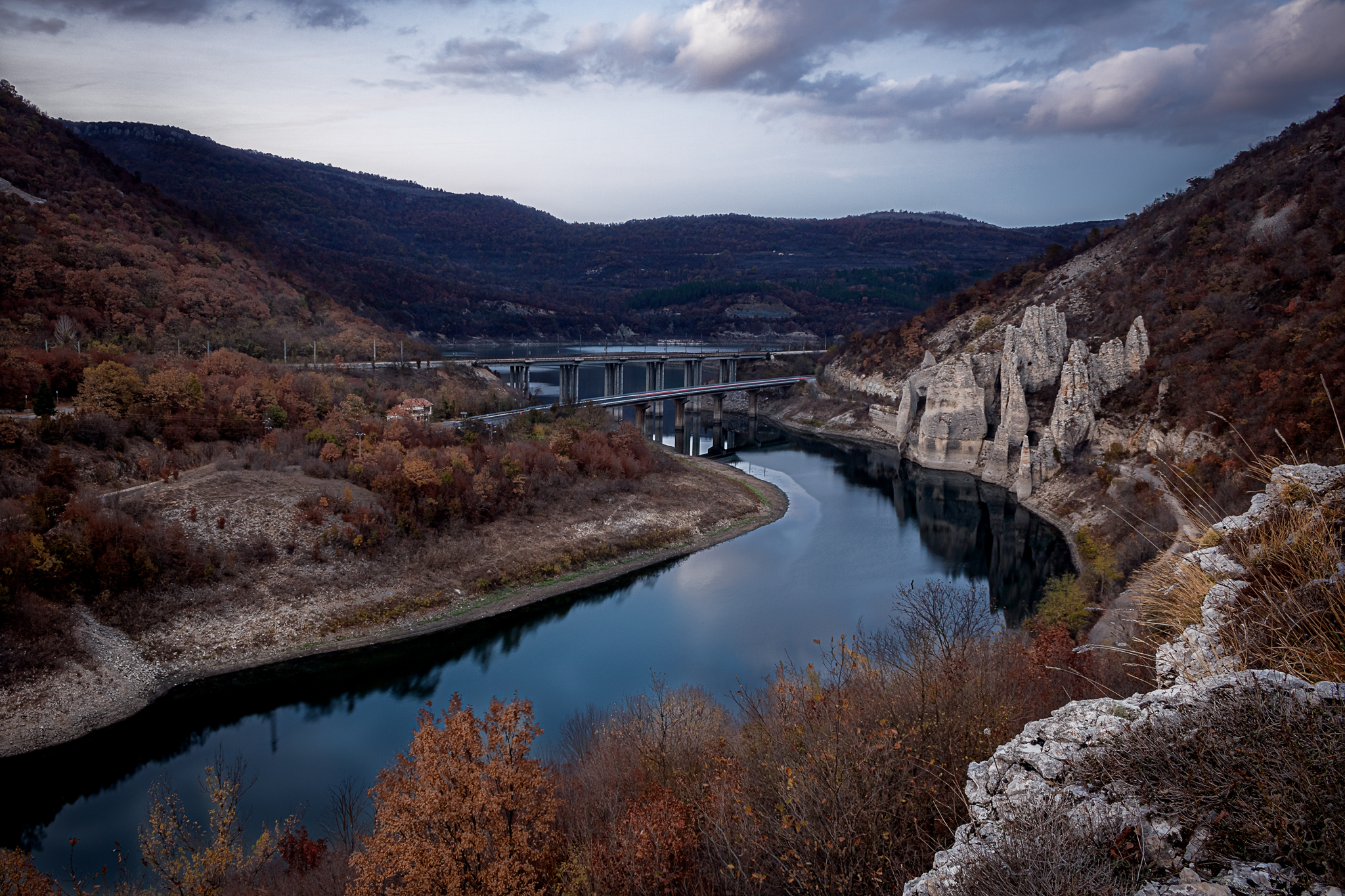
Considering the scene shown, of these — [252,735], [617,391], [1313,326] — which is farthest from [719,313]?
[252,735]

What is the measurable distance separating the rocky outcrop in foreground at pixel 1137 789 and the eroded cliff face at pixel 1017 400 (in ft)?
123

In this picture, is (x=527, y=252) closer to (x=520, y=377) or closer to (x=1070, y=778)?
(x=520, y=377)

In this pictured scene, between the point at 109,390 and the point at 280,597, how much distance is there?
12922mm

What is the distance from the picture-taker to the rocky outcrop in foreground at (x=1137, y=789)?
3797 mm

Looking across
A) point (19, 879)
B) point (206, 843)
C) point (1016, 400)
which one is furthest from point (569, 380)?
point (19, 879)

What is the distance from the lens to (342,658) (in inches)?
914

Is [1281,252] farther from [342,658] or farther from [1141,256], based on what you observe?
[342,658]

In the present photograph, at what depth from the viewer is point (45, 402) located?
2788 cm

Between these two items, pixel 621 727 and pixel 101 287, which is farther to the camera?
pixel 101 287

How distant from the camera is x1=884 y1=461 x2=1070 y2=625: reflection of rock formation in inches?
1168

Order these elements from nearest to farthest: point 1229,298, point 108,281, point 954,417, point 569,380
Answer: point 1229,298 < point 108,281 < point 954,417 < point 569,380

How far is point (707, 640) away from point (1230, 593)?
65.9 feet

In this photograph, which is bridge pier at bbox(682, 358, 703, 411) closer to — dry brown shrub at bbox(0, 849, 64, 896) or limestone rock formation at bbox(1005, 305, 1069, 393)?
limestone rock formation at bbox(1005, 305, 1069, 393)

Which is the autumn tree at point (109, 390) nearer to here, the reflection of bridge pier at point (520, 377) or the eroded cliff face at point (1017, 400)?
the reflection of bridge pier at point (520, 377)
